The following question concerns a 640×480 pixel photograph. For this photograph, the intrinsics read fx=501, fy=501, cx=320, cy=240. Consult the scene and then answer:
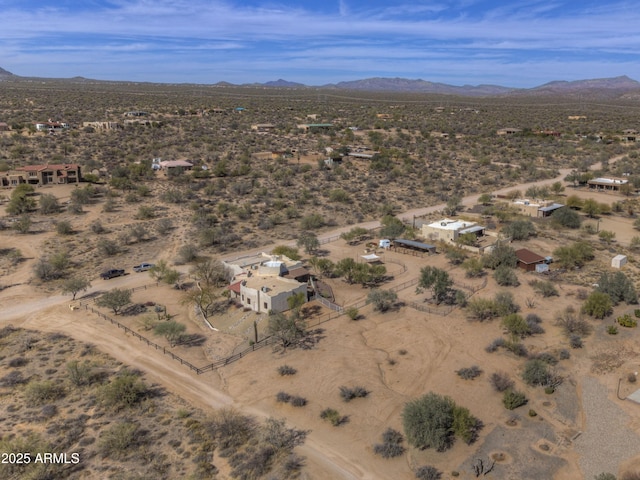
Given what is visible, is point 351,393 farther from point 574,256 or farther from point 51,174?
point 51,174

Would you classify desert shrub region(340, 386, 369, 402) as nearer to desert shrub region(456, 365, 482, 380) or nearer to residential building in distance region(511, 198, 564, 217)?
desert shrub region(456, 365, 482, 380)

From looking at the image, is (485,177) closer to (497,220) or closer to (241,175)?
(497,220)

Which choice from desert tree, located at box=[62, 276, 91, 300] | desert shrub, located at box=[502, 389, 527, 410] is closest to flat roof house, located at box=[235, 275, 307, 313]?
desert tree, located at box=[62, 276, 91, 300]

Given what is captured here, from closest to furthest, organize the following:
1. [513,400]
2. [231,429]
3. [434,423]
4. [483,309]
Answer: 1. [434,423]
2. [231,429]
3. [513,400]
4. [483,309]

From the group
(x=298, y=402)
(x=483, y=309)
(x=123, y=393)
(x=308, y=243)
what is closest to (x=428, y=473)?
(x=298, y=402)

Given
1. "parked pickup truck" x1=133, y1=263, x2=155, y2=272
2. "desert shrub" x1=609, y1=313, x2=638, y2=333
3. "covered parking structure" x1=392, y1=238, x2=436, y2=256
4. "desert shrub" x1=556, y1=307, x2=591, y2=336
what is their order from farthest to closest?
"covered parking structure" x1=392, y1=238, x2=436, y2=256
"parked pickup truck" x1=133, y1=263, x2=155, y2=272
"desert shrub" x1=609, y1=313, x2=638, y2=333
"desert shrub" x1=556, y1=307, x2=591, y2=336

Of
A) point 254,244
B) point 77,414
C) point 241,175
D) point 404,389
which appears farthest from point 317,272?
point 241,175

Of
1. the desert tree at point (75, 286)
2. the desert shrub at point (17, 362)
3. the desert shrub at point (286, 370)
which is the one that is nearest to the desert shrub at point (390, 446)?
the desert shrub at point (286, 370)

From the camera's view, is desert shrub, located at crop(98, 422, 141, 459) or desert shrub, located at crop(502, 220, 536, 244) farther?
desert shrub, located at crop(502, 220, 536, 244)
